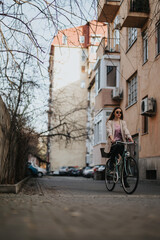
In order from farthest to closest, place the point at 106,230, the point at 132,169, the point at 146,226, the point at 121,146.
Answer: the point at 121,146 → the point at 132,169 → the point at 146,226 → the point at 106,230

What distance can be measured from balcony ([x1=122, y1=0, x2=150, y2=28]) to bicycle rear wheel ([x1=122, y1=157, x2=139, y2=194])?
11195mm

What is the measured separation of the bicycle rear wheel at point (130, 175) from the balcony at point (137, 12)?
36.7ft

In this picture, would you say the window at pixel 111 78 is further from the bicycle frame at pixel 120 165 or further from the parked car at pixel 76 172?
the parked car at pixel 76 172

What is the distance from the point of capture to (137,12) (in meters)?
18.1

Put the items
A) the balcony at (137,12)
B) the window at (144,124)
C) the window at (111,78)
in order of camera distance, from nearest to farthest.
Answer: the balcony at (137,12) < the window at (144,124) < the window at (111,78)

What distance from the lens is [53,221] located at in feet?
12.5

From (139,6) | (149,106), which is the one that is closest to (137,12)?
(139,6)

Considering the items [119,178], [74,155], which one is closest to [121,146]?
[119,178]

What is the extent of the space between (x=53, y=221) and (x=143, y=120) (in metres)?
15.3

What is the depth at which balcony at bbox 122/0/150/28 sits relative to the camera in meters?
18.1

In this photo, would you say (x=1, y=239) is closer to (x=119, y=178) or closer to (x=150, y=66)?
(x=119, y=178)

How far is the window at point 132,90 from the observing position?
20.7 metres

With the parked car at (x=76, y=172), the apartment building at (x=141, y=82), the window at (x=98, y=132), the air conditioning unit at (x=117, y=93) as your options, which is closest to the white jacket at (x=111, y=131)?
the apartment building at (x=141, y=82)

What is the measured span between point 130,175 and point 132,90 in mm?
13366
